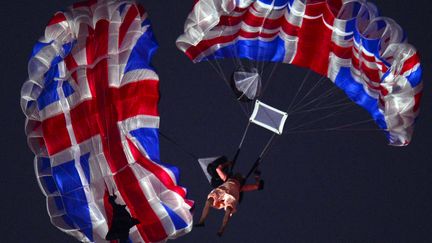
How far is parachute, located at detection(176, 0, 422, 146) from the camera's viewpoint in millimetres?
10445

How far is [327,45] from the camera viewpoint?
11.6 metres

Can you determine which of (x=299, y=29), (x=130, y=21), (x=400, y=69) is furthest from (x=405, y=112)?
(x=130, y=21)

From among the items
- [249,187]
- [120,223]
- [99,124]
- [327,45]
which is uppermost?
[327,45]

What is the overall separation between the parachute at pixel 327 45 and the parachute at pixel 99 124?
63 cm

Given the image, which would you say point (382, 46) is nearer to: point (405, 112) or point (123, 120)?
point (405, 112)

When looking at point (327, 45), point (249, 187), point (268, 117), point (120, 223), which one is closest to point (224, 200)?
point (249, 187)

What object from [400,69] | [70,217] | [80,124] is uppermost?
[400,69]

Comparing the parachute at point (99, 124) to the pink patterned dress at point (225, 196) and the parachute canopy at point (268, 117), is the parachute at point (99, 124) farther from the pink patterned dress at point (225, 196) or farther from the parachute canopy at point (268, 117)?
the parachute canopy at point (268, 117)

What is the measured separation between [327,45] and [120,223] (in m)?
2.99

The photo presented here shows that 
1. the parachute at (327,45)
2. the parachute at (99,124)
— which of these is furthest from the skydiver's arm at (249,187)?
the parachute at (327,45)

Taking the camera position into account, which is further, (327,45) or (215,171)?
(327,45)

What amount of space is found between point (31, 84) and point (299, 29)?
293cm

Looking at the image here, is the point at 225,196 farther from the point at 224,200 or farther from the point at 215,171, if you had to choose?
the point at 215,171

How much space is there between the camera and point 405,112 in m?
10.5
